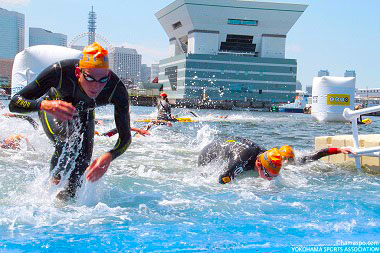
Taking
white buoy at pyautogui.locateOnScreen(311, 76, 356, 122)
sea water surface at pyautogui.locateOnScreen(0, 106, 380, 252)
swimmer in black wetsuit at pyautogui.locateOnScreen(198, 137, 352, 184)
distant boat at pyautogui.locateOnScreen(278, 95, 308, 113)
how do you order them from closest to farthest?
1. sea water surface at pyautogui.locateOnScreen(0, 106, 380, 252)
2. swimmer in black wetsuit at pyautogui.locateOnScreen(198, 137, 352, 184)
3. white buoy at pyautogui.locateOnScreen(311, 76, 356, 122)
4. distant boat at pyautogui.locateOnScreen(278, 95, 308, 113)

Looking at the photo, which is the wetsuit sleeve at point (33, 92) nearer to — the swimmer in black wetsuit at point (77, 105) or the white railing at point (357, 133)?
the swimmer in black wetsuit at point (77, 105)

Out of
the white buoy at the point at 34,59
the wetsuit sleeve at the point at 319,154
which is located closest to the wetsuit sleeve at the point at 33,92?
the wetsuit sleeve at the point at 319,154

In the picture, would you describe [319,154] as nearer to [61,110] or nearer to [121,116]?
[121,116]

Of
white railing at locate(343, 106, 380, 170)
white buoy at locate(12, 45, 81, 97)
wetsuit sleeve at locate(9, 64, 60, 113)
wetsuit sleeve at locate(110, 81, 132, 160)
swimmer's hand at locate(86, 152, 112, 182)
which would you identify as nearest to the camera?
wetsuit sleeve at locate(9, 64, 60, 113)

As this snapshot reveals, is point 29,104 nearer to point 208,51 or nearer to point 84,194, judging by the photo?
point 84,194

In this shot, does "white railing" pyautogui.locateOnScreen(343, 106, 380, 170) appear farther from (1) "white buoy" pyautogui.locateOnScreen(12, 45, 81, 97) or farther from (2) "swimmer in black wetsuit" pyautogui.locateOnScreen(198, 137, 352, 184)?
(1) "white buoy" pyautogui.locateOnScreen(12, 45, 81, 97)

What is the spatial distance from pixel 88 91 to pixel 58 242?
5.13ft

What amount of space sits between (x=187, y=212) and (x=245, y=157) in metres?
2.32

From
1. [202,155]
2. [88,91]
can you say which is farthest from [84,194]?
[202,155]

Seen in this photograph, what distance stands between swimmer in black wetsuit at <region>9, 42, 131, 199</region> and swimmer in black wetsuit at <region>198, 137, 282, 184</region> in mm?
2374

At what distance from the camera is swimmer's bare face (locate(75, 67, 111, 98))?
4.21 m

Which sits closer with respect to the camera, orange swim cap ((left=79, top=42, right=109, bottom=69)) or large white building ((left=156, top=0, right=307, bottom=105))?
orange swim cap ((left=79, top=42, right=109, bottom=69))

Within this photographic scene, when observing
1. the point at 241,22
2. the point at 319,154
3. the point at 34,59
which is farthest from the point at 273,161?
Answer: the point at 241,22

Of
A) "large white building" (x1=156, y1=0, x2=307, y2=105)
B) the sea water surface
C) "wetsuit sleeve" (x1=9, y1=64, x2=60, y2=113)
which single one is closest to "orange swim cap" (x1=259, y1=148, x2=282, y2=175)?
the sea water surface
